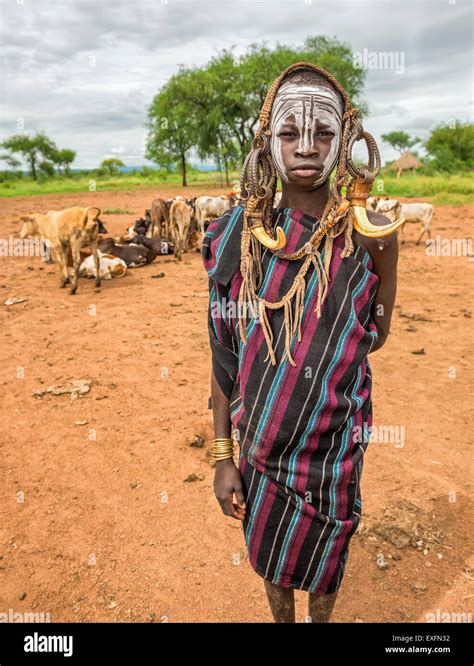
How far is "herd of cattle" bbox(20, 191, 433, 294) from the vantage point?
25.3 ft

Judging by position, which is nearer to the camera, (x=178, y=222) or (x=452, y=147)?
(x=178, y=222)

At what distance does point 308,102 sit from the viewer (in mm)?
Answer: 1323

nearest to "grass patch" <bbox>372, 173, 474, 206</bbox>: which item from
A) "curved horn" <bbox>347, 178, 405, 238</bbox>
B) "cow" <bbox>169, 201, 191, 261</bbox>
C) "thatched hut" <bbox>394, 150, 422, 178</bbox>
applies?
"cow" <bbox>169, 201, 191, 261</bbox>

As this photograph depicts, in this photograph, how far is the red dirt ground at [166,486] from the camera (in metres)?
2.33

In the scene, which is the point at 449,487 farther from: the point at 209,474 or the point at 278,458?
the point at 278,458


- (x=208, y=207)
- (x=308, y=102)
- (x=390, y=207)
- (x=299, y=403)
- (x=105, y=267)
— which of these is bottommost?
(x=299, y=403)

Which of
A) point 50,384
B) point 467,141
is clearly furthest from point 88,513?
point 467,141

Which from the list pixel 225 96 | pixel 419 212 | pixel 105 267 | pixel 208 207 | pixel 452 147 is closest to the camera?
pixel 105 267

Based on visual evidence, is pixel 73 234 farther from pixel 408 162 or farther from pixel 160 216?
pixel 408 162

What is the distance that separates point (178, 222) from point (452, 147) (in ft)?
99.4

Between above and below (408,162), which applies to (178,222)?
below

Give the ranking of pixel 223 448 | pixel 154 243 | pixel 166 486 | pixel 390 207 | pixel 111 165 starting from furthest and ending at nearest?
pixel 111 165
pixel 390 207
pixel 154 243
pixel 166 486
pixel 223 448

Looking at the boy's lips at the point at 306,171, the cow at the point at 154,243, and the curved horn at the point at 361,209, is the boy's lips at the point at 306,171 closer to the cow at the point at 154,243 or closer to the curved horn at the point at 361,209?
the curved horn at the point at 361,209

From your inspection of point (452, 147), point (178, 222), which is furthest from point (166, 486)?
point (452, 147)
